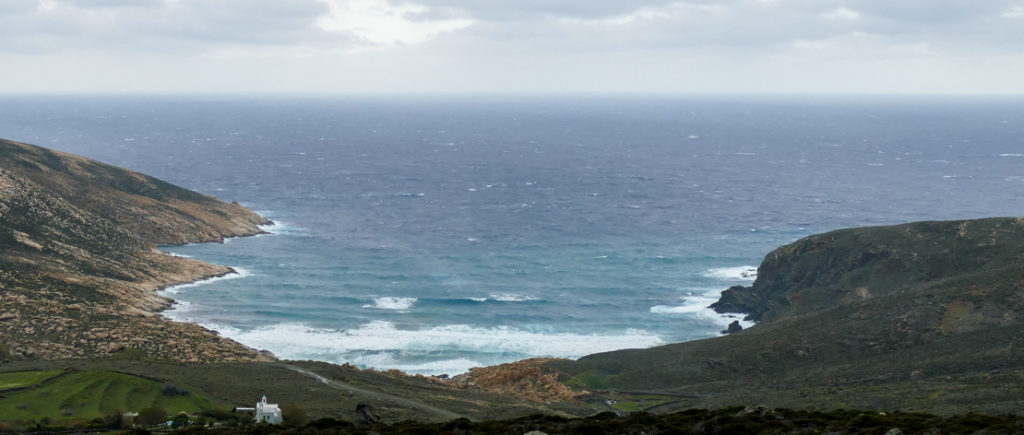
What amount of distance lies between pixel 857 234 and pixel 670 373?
1592 inches

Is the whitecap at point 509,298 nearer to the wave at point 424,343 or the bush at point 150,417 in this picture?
the wave at point 424,343

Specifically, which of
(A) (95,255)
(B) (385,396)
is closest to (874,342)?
(B) (385,396)

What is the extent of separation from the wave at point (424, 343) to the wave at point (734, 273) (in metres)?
26.8

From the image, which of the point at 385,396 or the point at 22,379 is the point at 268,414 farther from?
the point at 22,379

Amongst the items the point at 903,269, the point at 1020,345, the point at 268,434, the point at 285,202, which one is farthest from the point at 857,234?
the point at 285,202

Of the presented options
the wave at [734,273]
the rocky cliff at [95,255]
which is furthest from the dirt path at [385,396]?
the wave at [734,273]

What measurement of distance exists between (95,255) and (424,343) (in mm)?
45396

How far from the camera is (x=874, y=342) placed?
253 feet

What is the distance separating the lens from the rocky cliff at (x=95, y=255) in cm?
7869

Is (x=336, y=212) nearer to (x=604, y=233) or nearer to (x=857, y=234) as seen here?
Answer: (x=604, y=233)

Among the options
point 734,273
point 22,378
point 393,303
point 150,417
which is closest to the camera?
point 150,417

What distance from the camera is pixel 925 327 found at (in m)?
77.0

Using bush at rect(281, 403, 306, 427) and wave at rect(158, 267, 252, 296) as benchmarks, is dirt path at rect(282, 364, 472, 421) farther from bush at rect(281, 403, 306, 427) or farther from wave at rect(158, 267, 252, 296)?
wave at rect(158, 267, 252, 296)

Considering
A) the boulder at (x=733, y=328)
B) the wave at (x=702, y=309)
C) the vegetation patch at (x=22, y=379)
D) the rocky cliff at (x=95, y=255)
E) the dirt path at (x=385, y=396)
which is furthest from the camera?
the wave at (x=702, y=309)
